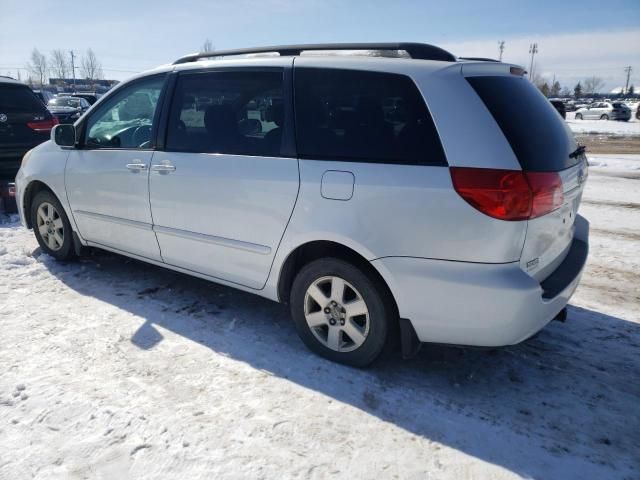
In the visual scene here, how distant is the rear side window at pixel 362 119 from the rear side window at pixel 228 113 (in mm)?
221

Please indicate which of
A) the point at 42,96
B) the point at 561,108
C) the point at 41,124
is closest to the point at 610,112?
the point at 42,96

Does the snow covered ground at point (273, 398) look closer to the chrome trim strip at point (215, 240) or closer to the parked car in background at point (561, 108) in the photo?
the chrome trim strip at point (215, 240)

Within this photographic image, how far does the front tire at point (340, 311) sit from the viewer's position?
2.99 metres

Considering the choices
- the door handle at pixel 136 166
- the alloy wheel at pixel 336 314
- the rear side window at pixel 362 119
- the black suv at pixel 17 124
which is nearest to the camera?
the rear side window at pixel 362 119

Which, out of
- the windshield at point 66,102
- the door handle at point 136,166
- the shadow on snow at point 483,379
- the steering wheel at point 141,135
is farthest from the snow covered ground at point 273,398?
the windshield at point 66,102

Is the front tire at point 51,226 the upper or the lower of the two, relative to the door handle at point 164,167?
lower

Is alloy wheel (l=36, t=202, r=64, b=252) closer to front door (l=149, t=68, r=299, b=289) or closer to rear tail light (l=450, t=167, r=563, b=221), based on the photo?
front door (l=149, t=68, r=299, b=289)

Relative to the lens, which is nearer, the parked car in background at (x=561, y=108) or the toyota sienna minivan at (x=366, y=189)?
the toyota sienna minivan at (x=366, y=189)

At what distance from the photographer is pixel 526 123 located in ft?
9.25

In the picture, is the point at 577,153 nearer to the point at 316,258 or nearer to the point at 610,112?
the point at 316,258

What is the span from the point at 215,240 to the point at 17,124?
18.8 feet

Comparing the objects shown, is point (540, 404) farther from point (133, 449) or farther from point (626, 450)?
point (133, 449)

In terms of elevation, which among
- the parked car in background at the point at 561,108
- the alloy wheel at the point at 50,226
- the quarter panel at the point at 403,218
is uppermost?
the parked car in background at the point at 561,108

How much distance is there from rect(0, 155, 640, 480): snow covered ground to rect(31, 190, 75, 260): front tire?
0.71 meters
